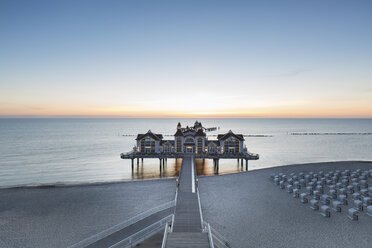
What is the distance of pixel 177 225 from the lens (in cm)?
1388

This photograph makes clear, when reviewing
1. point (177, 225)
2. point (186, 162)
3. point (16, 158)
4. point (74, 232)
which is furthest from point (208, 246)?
point (16, 158)

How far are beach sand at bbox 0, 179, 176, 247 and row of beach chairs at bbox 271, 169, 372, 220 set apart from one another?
11964 mm

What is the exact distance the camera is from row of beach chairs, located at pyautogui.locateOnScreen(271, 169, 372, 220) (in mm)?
16542

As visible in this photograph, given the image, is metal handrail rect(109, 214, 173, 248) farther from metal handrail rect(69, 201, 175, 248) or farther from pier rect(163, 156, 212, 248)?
metal handrail rect(69, 201, 175, 248)

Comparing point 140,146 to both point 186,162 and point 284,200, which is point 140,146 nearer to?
point 186,162

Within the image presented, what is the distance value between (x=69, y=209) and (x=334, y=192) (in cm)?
2272

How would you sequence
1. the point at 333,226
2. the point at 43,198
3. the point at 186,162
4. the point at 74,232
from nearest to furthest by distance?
the point at 333,226, the point at 74,232, the point at 43,198, the point at 186,162

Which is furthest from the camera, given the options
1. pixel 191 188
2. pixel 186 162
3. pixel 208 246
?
pixel 186 162

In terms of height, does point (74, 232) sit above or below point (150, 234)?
below

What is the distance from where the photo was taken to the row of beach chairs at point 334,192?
54.3ft

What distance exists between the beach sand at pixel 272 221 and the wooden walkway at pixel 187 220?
1.48m

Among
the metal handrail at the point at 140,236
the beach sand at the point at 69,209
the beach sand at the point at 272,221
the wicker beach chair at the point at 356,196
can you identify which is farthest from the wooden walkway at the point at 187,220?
the wicker beach chair at the point at 356,196

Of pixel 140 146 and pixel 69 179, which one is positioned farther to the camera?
pixel 140 146

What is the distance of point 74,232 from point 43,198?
9726 millimetres
